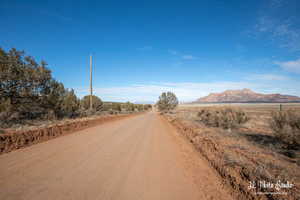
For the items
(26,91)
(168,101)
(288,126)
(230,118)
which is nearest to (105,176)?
(288,126)

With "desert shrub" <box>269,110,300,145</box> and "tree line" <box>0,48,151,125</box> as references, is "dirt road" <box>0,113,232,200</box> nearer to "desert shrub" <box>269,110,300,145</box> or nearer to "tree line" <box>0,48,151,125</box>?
"desert shrub" <box>269,110,300,145</box>

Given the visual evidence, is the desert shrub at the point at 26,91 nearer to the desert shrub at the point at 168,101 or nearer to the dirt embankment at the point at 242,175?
the dirt embankment at the point at 242,175

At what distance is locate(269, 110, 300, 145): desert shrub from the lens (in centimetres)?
551

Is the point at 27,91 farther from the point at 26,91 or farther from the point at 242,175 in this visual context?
the point at 242,175

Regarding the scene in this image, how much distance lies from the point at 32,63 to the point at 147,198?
1559cm

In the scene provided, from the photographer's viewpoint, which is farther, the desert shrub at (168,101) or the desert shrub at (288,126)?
the desert shrub at (168,101)

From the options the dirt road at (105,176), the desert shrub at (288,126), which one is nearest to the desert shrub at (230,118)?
the desert shrub at (288,126)

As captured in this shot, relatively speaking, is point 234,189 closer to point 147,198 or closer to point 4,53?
point 147,198

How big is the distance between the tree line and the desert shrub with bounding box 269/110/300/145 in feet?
54.7

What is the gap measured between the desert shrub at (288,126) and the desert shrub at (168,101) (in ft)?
100

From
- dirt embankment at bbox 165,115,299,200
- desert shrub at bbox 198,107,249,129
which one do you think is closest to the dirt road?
dirt embankment at bbox 165,115,299,200

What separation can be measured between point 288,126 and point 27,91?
17.6m

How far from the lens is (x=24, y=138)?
619cm

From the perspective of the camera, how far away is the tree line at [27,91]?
9.94 meters
